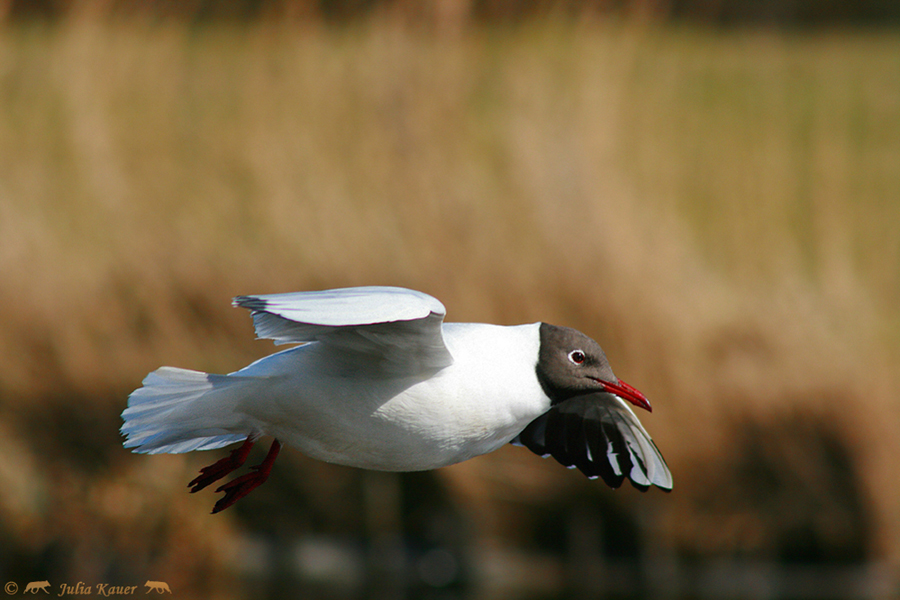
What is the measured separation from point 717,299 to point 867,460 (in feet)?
3.65

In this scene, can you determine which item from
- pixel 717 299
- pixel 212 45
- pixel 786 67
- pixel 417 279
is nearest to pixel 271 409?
pixel 417 279

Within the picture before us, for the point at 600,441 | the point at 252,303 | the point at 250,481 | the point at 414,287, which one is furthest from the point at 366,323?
the point at 414,287

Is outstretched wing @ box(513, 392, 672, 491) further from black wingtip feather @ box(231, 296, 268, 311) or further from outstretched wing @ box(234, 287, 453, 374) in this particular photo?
black wingtip feather @ box(231, 296, 268, 311)

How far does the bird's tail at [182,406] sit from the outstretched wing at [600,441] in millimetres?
733

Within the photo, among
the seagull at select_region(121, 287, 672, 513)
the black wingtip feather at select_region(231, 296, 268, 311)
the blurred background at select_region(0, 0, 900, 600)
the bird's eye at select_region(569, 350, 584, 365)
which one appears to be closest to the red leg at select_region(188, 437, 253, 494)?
the seagull at select_region(121, 287, 672, 513)

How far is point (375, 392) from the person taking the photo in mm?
1882

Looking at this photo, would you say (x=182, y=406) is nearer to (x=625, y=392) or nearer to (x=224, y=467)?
(x=224, y=467)

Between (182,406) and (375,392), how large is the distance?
0.35m

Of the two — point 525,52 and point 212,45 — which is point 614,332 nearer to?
point 525,52

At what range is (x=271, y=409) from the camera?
1893mm

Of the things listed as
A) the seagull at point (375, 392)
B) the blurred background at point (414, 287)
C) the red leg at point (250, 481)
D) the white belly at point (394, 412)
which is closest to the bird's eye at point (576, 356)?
the seagull at point (375, 392)

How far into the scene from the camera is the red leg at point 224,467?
1979mm

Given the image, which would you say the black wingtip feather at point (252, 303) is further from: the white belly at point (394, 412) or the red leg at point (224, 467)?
the red leg at point (224, 467)

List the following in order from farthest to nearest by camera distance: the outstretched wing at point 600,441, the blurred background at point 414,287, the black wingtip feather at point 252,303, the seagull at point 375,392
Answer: the blurred background at point 414,287 < the outstretched wing at point 600,441 < the seagull at point 375,392 < the black wingtip feather at point 252,303
